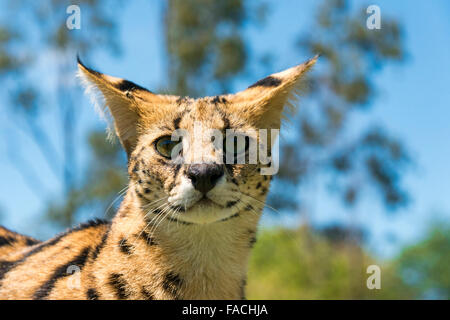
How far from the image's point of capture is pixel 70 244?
17.5 feet

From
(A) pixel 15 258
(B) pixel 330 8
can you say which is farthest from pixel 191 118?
(B) pixel 330 8

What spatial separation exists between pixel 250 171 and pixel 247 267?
103 cm

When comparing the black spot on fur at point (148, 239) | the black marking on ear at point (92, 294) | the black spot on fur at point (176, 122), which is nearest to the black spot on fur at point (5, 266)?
the black marking on ear at point (92, 294)

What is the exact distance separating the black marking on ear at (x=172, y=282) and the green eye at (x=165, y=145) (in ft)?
3.56

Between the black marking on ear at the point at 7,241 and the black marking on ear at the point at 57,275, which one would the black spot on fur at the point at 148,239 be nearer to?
the black marking on ear at the point at 57,275

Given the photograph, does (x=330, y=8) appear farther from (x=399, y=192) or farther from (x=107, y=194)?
(x=107, y=194)

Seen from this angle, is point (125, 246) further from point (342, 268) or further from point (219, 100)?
point (342, 268)

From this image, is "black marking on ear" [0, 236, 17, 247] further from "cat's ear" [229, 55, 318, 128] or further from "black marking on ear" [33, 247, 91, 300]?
"cat's ear" [229, 55, 318, 128]

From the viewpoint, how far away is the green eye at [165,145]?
15.9 feet

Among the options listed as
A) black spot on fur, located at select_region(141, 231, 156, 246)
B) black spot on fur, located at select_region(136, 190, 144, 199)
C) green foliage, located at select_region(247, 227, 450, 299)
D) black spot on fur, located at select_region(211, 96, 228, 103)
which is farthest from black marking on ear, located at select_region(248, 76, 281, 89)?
green foliage, located at select_region(247, 227, 450, 299)
